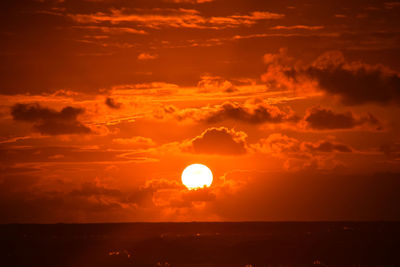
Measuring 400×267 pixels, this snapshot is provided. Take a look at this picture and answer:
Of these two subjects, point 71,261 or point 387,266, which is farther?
point 71,261

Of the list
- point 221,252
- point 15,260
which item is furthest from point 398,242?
point 15,260

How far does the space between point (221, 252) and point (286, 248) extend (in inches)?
364

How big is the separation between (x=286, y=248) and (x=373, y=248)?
11.0 metres

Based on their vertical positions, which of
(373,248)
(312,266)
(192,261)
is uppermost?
(373,248)

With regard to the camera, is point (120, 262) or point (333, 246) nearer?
point (120, 262)

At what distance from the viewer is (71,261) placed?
6362 cm

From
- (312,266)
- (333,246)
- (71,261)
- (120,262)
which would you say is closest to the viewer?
(312,266)

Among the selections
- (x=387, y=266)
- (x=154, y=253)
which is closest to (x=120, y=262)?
(x=154, y=253)

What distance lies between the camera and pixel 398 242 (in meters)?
88.9

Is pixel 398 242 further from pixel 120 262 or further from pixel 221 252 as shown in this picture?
pixel 120 262

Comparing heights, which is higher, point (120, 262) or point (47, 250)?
point (47, 250)

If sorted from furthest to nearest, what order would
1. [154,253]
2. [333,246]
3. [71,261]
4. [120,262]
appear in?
[333,246]
[154,253]
[71,261]
[120,262]

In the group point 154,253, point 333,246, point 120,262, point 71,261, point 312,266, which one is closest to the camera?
point 312,266

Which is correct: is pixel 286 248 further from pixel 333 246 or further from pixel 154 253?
pixel 154 253
